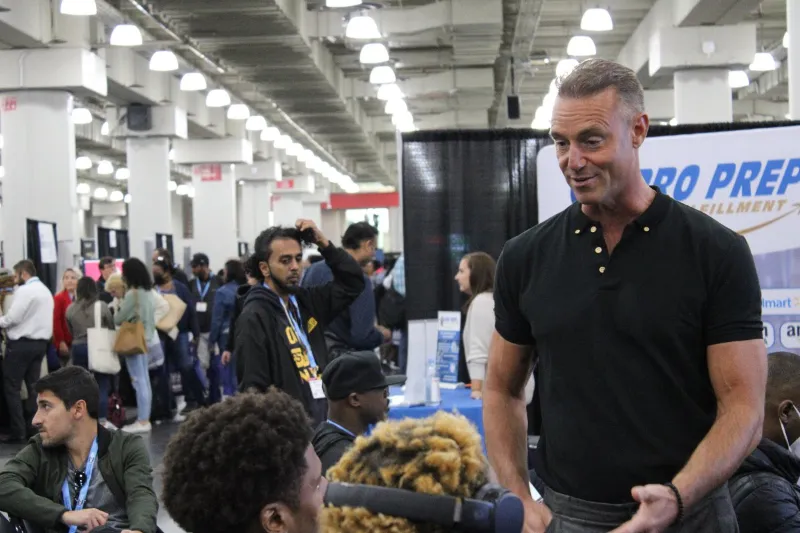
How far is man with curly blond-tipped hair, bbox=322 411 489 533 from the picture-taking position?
1459mm

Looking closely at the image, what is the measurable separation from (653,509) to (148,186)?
18.9 metres

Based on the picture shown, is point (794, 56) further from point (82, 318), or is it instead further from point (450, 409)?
point (82, 318)

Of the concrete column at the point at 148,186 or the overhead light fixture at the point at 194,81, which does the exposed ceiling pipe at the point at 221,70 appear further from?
the concrete column at the point at 148,186

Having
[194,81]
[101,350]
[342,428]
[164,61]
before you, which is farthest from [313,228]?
[194,81]

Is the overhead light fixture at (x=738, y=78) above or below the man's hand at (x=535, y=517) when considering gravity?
above

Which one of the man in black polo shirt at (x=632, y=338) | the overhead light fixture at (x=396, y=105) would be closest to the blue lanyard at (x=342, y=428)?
the man in black polo shirt at (x=632, y=338)

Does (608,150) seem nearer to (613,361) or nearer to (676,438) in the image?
(613,361)

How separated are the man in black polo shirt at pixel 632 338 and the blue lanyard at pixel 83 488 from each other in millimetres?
2386

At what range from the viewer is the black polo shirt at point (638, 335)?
1930 mm

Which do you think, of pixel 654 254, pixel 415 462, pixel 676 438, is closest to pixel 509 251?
pixel 654 254

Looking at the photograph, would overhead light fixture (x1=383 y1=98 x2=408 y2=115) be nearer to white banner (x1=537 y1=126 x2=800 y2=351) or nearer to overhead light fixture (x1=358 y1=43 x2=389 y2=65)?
overhead light fixture (x1=358 y1=43 x2=389 y2=65)

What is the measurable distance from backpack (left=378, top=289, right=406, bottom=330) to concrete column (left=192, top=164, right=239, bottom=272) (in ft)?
47.3

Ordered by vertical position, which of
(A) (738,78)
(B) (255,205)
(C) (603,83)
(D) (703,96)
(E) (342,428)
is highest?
(A) (738,78)

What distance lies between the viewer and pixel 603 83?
1966mm
